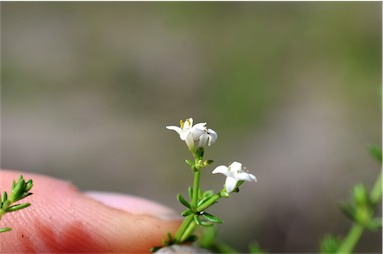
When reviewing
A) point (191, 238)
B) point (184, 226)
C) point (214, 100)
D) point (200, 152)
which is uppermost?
point (214, 100)

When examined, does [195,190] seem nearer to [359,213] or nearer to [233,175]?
[233,175]

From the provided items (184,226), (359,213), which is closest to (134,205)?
(184,226)

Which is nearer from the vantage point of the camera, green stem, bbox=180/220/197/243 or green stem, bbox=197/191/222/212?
green stem, bbox=197/191/222/212

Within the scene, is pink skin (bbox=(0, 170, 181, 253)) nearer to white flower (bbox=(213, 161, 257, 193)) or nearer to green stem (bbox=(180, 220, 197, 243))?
green stem (bbox=(180, 220, 197, 243))

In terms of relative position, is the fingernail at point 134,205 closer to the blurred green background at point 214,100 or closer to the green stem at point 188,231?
the green stem at point 188,231

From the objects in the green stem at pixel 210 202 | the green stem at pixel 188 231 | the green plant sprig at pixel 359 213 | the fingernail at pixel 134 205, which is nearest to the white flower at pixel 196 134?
the green stem at pixel 210 202

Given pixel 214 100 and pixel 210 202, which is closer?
pixel 210 202

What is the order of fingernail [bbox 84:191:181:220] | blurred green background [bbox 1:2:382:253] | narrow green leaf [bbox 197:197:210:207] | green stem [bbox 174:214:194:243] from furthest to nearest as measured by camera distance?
1. blurred green background [bbox 1:2:382:253]
2. fingernail [bbox 84:191:181:220]
3. green stem [bbox 174:214:194:243]
4. narrow green leaf [bbox 197:197:210:207]

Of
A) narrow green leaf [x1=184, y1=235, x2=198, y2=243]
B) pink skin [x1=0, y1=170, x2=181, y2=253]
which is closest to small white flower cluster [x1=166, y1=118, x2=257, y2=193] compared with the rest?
narrow green leaf [x1=184, y1=235, x2=198, y2=243]
